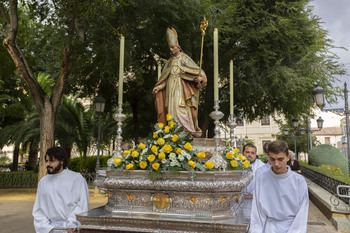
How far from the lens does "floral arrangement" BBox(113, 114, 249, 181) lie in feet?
13.1

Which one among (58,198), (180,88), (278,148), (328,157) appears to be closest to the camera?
(278,148)

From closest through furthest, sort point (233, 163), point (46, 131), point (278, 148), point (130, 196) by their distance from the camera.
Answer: point (278, 148), point (130, 196), point (233, 163), point (46, 131)

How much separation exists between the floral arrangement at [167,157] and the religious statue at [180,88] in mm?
1039

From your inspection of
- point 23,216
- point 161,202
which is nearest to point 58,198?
point 161,202

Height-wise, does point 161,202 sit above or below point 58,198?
below

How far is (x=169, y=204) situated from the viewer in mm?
4012

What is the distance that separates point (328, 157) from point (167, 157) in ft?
49.3

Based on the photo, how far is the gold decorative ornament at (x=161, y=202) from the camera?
13.2 feet

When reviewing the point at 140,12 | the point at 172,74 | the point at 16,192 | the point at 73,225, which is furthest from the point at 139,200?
the point at 16,192

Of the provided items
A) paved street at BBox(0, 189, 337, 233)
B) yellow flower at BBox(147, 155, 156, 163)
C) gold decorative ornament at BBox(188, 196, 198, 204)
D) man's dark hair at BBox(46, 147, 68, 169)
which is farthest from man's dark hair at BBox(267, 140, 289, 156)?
paved street at BBox(0, 189, 337, 233)

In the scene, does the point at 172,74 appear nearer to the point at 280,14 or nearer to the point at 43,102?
the point at 43,102

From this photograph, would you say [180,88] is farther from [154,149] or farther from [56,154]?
[56,154]

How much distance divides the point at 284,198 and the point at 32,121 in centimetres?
1787

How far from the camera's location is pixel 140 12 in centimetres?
1284
